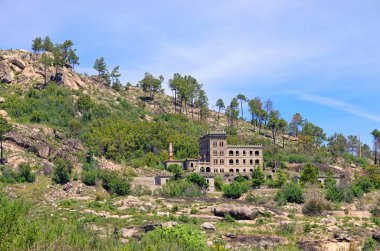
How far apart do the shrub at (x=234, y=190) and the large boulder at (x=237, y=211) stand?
13.0 meters

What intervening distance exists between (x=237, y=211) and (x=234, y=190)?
1423cm

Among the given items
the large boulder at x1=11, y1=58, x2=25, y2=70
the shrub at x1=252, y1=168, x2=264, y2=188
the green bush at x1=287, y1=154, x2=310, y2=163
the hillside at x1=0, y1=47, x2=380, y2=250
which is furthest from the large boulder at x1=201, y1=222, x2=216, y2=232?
the large boulder at x1=11, y1=58, x2=25, y2=70

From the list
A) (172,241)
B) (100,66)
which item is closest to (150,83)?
(100,66)

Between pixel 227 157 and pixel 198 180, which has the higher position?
pixel 227 157

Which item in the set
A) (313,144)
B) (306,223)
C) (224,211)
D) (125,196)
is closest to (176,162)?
(125,196)

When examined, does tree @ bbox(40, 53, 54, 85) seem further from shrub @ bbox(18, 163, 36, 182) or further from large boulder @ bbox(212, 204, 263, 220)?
large boulder @ bbox(212, 204, 263, 220)

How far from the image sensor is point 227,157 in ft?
310

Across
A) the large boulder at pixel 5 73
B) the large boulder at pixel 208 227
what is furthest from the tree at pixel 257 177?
the large boulder at pixel 5 73

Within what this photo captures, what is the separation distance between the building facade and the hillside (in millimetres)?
5024

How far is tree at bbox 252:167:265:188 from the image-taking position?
81.1 m

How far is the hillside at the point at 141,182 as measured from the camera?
4378 centimetres

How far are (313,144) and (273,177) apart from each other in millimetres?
40199

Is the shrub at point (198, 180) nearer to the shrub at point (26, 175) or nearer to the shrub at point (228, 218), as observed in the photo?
the shrub at point (228, 218)

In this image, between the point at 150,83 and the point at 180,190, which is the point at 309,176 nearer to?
the point at 180,190
